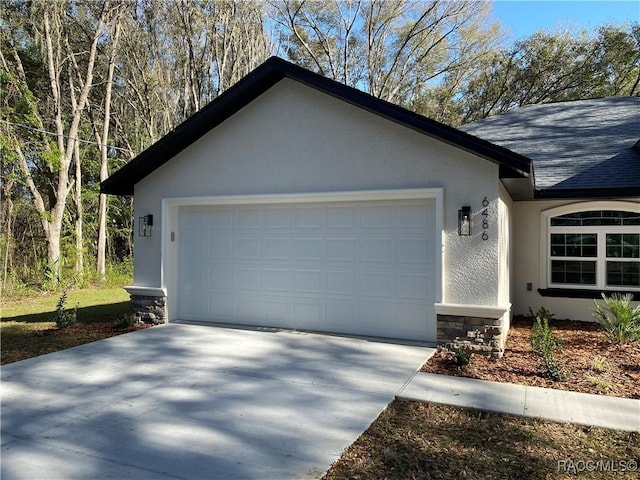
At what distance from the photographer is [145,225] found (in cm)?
859

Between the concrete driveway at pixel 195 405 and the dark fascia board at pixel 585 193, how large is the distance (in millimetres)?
4147

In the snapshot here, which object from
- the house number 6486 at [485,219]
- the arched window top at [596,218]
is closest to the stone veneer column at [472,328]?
the house number 6486 at [485,219]

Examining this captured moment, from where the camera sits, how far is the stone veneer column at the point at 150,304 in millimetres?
8422

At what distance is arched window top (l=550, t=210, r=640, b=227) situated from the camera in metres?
8.39

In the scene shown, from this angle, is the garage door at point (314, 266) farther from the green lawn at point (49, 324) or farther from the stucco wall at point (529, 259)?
the stucco wall at point (529, 259)

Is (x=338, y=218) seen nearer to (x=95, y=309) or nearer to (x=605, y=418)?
(x=605, y=418)

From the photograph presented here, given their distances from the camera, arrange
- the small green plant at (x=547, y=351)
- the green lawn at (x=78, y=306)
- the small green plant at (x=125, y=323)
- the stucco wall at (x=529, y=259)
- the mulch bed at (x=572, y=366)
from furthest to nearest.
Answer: the green lawn at (x=78, y=306)
the stucco wall at (x=529, y=259)
the small green plant at (x=125, y=323)
the small green plant at (x=547, y=351)
the mulch bed at (x=572, y=366)

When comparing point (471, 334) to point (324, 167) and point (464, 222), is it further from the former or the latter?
point (324, 167)

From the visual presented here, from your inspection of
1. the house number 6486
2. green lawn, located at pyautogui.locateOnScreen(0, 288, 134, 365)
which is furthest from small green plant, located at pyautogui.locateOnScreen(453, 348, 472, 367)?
green lawn, located at pyautogui.locateOnScreen(0, 288, 134, 365)

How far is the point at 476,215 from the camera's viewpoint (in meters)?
6.29

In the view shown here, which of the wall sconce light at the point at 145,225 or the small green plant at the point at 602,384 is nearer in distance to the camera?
the small green plant at the point at 602,384

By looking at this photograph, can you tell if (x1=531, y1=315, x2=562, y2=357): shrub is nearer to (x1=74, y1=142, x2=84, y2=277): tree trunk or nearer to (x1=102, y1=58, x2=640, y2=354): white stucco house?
(x1=102, y1=58, x2=640, y2=354): white stucco house

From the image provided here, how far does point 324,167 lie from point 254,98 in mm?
1894

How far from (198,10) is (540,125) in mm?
13285
